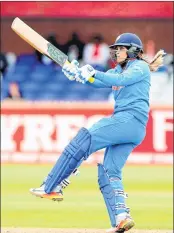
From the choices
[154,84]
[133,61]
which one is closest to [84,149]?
[133,61]

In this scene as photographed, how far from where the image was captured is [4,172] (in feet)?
56.5

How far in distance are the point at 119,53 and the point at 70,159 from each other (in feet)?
3.59

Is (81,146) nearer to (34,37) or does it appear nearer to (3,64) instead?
(34,37)

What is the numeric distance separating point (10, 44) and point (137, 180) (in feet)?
29.9

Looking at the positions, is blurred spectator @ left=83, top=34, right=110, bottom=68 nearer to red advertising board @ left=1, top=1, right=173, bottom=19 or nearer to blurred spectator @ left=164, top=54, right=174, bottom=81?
red advertising board @ left=1, top=1, right=173, bottom=19

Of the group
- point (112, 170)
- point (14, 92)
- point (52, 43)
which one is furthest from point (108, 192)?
point (52, 43)

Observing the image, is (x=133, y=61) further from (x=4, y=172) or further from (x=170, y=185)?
(x=4, y=172)

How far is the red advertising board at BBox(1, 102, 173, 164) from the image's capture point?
58.3ft

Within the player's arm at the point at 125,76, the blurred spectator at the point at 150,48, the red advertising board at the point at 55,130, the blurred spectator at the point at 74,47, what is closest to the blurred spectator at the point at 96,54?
the blurred spectator at the point at 74,47

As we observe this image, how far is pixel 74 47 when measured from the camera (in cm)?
→ 2289

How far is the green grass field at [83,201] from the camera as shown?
1186 centimetres

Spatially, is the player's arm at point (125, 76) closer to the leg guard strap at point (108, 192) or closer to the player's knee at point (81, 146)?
the player's knee at point (81, 146)

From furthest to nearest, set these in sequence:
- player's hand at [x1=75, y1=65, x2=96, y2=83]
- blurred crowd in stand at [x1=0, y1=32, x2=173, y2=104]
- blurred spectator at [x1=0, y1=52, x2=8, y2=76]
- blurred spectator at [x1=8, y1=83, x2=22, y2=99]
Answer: blurred spectator at [x1=0, y1=52, x2=8, y2=76], blurred spectator at [x1=8, y1=83, x2=22, y2=99], blurred crowd in stand at [x1=0, y1=32, x2=173, y2=104], player's hand at [x1=75, y1=65, x2=96, y2=83]

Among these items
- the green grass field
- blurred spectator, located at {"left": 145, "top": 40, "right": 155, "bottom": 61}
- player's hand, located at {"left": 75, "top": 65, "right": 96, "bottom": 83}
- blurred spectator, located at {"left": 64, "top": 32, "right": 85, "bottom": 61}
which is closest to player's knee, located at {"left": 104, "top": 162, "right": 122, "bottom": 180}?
player's hand, located at {"left": 75, "top": 65, "right": 96, "bottom": 83}
